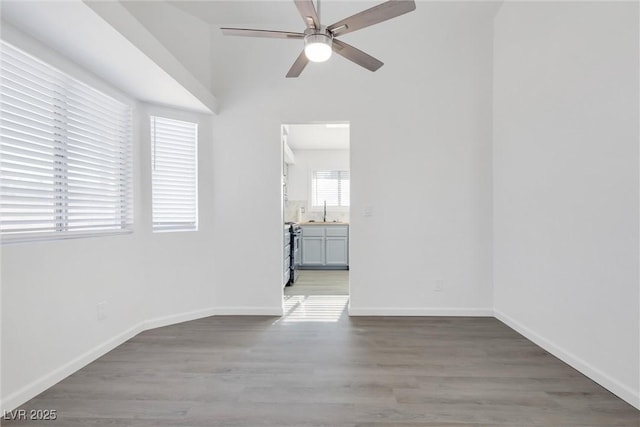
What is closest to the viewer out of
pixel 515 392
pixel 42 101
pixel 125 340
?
pixel 515 392

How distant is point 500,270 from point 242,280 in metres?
2.61

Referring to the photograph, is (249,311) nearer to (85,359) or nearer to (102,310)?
(102,310)

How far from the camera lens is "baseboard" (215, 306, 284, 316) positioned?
3514 millimetres

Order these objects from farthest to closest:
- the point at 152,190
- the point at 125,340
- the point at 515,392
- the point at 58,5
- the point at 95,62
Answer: the point at 152,190 → the point at 125,340 → the point at 95,62 → the point at 515,392 → the point at 58,5

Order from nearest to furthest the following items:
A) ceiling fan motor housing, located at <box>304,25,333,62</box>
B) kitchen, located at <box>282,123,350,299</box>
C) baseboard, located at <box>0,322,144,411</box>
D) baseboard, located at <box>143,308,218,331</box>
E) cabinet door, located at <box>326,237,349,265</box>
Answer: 1. baseboard, located at <box>0,322,144,411</box>
2. ceiling fan motor housing, located at <box>304,25,333,62</box>
3. baseboard, located at <box>143,308,218,331</box>
4. kitchen, located at <box>282,123,350,299</box>
5. cabinet door, located at <box>326,237,349,265</box>

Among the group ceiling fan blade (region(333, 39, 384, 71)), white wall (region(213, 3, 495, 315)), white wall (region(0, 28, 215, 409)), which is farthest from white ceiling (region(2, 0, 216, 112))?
ceiling fan blade (region(333, 39, 384, 71))

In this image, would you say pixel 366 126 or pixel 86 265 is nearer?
pixel 86 265

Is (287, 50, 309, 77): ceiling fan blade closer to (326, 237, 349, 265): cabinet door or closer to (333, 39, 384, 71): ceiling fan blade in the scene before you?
(333, 39, 384, 71): ceiling fan blade

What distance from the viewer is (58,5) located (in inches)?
65.6

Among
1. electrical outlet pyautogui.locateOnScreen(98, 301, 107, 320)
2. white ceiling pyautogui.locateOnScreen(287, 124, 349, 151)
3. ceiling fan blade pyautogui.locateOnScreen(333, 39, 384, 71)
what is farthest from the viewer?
white ceiling pyautogui.locateOnScreen(287, 124, 349, 151)

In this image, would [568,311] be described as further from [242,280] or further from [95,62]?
[95,62]

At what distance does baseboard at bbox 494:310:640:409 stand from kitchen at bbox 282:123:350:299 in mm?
2131

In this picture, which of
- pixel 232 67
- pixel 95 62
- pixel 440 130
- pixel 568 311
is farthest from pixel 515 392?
pixel 232 67

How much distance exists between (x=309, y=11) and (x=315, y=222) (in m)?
4.81
